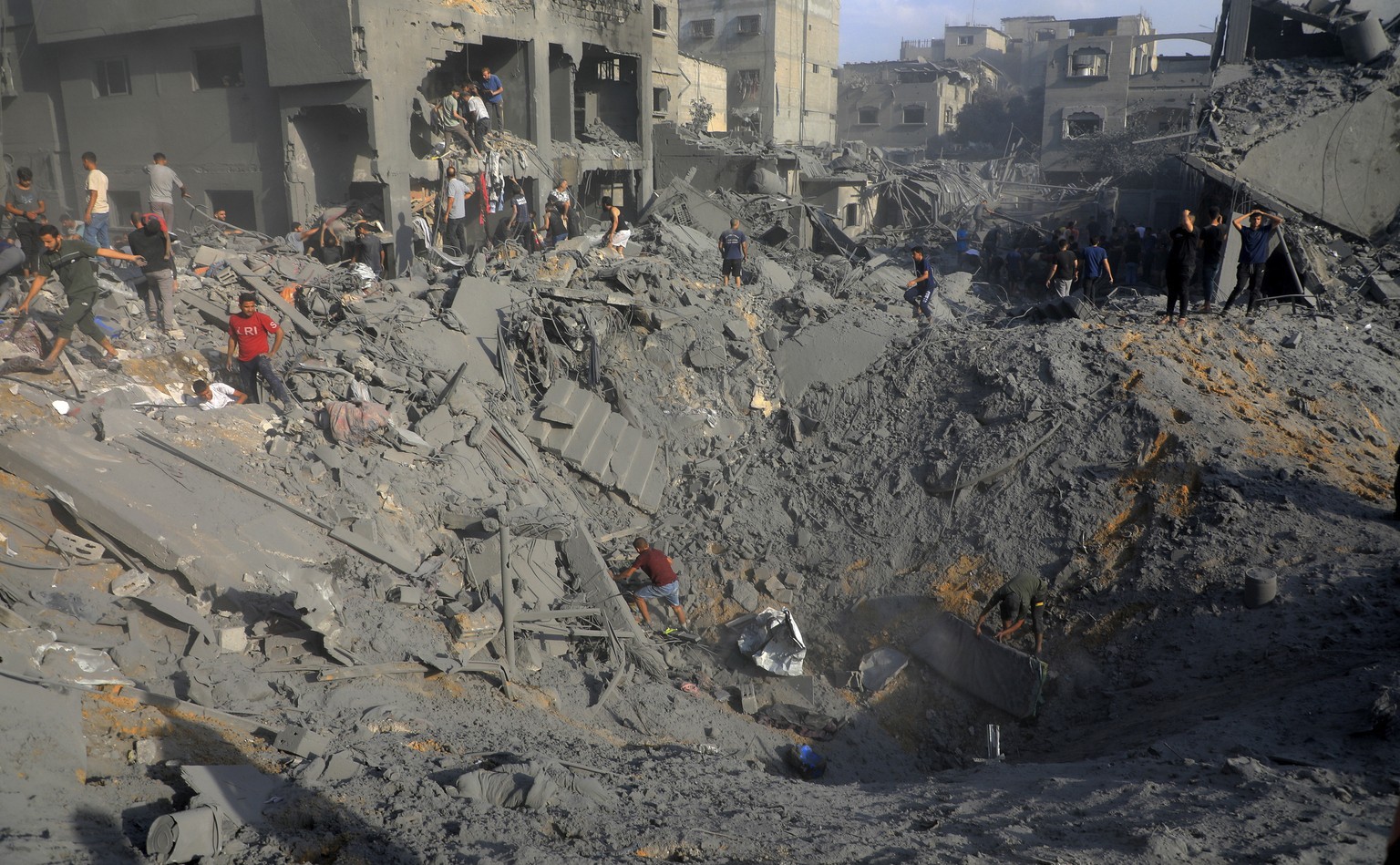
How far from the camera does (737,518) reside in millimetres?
11055

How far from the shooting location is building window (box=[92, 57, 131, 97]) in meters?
18.2

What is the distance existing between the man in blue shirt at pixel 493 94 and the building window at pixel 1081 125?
26527 mm

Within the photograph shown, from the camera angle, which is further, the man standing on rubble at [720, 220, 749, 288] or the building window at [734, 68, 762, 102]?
the building window at [734, 68, 762, 102]

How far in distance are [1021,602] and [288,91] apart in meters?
15.0

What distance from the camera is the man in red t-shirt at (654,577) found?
920cm

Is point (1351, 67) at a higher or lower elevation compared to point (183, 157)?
higher

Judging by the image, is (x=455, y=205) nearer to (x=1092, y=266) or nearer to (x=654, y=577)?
(x=654, y=577)

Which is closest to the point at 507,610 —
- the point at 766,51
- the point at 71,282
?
the point at 71,282

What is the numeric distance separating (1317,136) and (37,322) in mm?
19977

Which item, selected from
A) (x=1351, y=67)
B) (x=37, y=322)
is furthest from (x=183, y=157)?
(x=1351, y=67)

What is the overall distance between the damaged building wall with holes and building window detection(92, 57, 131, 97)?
4 cm

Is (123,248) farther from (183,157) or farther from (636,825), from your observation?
(636,825)

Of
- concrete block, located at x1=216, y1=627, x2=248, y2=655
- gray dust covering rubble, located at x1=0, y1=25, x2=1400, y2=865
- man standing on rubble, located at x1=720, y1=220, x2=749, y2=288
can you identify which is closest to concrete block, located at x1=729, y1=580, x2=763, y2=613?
gray dust covering rubble, located at x1=0, y1=25, x2=1400, y2=865

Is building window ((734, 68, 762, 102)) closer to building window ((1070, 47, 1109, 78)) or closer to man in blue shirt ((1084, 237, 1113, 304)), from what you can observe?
building window ((1070, 47, 1109, 78))
